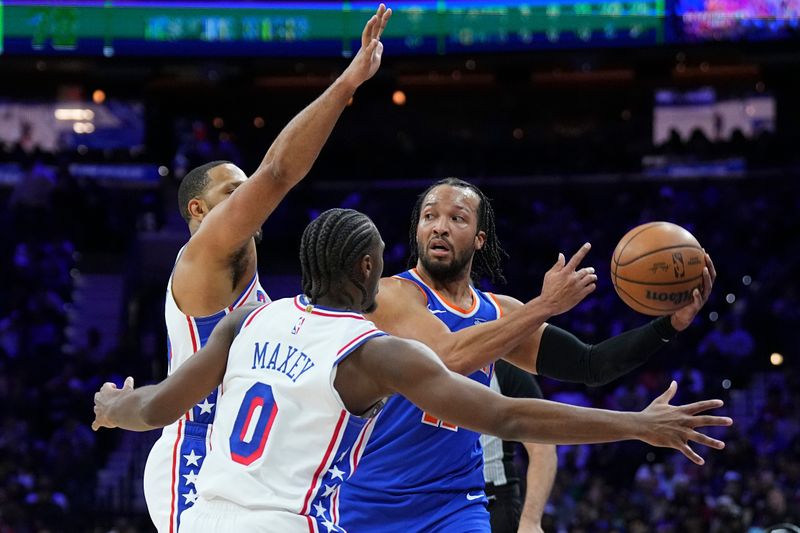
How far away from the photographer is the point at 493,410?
305 centimetres

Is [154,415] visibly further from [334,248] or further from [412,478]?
[412,478]

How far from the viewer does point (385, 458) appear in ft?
14.6

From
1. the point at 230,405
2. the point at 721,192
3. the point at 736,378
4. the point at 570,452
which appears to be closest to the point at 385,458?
the point at 230,405

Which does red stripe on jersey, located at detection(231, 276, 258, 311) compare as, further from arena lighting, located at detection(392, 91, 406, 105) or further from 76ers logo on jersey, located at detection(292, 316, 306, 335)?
arena lighting, located at detection(392, 91, 406, 105)

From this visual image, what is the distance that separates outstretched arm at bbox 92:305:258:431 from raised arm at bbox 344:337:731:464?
0.38 meters

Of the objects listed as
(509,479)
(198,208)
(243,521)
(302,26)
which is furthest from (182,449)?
(302,26)

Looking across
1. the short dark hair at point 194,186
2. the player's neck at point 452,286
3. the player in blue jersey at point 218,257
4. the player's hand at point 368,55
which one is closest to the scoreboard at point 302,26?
the player's neck at point 452,286

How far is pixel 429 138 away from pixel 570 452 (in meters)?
10.0

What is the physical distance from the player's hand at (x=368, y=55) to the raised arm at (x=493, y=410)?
1003 mm

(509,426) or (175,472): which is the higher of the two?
(509,426)

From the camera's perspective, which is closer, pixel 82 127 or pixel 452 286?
pixel 452 286

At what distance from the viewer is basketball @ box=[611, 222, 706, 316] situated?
15.2ft

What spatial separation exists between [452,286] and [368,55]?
1428 mm

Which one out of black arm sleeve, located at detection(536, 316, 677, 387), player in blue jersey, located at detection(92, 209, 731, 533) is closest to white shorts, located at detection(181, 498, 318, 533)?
player in blue jersey, located at detection(92, 209, 731, 533)
